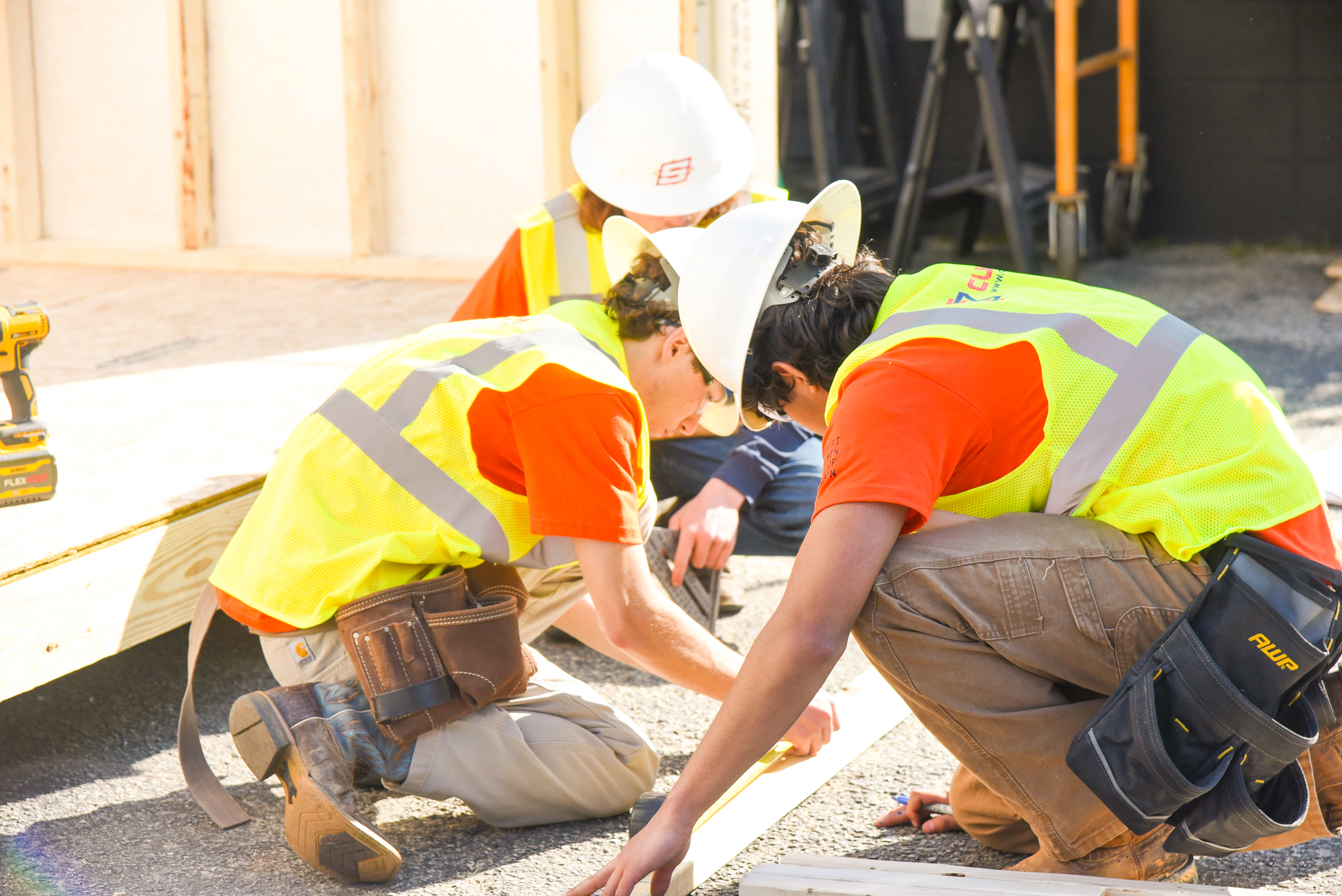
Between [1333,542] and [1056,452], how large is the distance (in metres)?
0.43

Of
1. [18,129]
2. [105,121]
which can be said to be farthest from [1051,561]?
[18,129]

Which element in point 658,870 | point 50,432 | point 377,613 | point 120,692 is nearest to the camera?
point 658,870

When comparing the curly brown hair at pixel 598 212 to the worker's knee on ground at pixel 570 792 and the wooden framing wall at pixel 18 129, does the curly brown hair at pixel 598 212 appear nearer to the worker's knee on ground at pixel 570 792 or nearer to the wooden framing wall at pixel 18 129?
the worker's knee on ground at pixel 570 792

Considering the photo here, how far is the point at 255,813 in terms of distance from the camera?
8.46 feet

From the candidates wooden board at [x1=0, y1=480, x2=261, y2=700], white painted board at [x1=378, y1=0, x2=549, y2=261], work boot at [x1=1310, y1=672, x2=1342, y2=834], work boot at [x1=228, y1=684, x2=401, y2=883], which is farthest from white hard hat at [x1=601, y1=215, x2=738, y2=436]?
white painted board at [x1=378, y1=0, x2=549, y2=261]

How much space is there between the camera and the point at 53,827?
251cm

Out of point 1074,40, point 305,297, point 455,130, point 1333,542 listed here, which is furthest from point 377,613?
point 1074,40

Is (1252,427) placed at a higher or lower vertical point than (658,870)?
higher

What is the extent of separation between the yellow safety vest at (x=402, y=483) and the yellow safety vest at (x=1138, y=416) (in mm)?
641

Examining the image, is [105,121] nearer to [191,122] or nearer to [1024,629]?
[191,122]

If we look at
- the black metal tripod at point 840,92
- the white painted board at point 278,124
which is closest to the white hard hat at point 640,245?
the white painted board at point 278,124

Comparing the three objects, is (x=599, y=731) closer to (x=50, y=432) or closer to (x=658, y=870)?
(x=658, y=870)

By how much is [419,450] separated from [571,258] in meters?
1.29

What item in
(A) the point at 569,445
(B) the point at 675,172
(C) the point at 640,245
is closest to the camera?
(A) the point at 569,445
